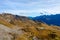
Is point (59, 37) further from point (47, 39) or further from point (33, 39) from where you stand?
point (33, 39)

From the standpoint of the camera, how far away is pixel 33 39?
191ft

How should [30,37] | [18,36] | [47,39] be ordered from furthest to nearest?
[47,39]
[30,37]
[18,36]

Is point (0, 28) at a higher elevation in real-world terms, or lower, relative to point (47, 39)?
higher

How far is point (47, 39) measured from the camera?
206ft

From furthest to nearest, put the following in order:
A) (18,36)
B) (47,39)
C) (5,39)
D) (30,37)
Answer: (47,39) → (30,37) → (18,36) → (5,39)

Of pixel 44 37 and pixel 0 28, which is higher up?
pixel 0 28

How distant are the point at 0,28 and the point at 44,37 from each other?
16260 mm

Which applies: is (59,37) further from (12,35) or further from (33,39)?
(12,35)

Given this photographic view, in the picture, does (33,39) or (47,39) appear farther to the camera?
(47,39)

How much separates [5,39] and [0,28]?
535 cm

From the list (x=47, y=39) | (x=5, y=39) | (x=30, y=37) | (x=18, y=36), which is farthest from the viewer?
(x=47, y=39)

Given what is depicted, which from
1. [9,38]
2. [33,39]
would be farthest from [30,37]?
[9,38]

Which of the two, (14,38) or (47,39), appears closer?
(14,38)

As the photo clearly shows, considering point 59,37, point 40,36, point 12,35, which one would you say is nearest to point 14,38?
point 12,35
